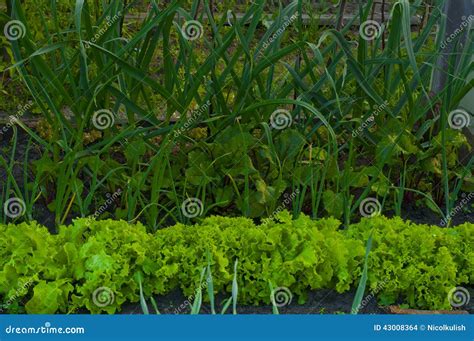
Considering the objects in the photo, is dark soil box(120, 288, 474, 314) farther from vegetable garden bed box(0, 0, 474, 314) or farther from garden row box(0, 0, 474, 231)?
garden row box(0, 0, 474, 231)

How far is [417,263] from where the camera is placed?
3.97m

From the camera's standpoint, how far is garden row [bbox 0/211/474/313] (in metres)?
3.82

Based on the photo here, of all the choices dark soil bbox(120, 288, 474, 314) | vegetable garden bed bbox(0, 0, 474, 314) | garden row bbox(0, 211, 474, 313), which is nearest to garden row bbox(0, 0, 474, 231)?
vegetable garden bed bbox(0, 0, 474, 314)

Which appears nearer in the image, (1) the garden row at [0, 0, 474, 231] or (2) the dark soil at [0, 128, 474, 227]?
(1) the garden row at [0, 0, 474, 231]

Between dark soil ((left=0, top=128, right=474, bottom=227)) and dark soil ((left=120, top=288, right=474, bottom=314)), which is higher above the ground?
A: dark soil ((left=0, top=128, right=474, bottom=227))

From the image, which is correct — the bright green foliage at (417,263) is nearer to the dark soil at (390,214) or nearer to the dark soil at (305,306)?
the dark soil at (305,306)

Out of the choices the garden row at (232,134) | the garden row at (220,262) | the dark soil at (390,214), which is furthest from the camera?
the dark soil at (390,214)

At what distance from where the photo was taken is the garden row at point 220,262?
12.5ft

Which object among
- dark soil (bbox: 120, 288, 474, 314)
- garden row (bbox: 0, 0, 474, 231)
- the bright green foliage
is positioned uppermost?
garden row (bbox: 0, 0, 474, 231)

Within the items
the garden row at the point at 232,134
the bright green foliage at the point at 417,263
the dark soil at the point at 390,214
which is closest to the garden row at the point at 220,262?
the bright green foliage at the point at 417,263

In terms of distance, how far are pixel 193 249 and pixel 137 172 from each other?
72 cm

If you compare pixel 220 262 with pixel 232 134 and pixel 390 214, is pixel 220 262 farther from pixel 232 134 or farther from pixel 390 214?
pixel 390 214

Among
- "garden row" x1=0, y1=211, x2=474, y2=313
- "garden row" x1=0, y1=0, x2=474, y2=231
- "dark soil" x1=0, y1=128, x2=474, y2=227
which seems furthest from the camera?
"dark soil" x1=0, y1=128, x2=474, y2=227

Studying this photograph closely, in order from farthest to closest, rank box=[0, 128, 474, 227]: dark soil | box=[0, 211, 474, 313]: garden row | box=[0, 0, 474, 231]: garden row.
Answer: box=[0, 128, 474, 227]: dark soil, box=[0, 0, 474, 231]: garden row, box=[0, 211, 474, 313]: garden row
